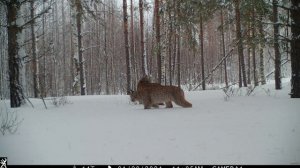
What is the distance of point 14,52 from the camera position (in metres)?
11.7

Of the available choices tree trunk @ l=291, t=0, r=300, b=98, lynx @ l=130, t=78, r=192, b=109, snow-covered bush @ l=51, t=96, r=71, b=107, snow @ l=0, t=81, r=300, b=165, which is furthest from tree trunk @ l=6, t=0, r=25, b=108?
tree trunk @ l=291, t=0, r=300, b=98

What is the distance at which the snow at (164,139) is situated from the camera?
4.75 meters

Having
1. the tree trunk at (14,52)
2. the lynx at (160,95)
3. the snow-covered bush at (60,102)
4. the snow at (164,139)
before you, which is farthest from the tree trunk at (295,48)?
the tree trunk at (14,52)

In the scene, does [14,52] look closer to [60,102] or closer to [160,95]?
[60,102]

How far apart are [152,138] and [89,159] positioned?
1.34 meters

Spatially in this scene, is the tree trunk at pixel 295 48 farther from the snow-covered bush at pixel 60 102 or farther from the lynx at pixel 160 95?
the snow-covered bush at pixel 60 102

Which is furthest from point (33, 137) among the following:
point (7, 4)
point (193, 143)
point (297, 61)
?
point (297, 61)

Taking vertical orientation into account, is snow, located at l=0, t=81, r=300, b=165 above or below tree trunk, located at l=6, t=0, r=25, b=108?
below

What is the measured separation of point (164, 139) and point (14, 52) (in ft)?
25.5

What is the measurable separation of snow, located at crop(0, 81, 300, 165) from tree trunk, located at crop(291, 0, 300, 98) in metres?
2.57

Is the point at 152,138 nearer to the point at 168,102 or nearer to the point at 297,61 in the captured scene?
the point at 168,102

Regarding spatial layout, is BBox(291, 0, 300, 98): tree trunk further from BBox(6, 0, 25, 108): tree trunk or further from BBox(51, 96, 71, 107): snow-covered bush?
BBox(6, 0, 25, 108): tree trunk

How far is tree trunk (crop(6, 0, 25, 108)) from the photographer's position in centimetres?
1160

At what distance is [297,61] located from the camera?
10742 millimetres
